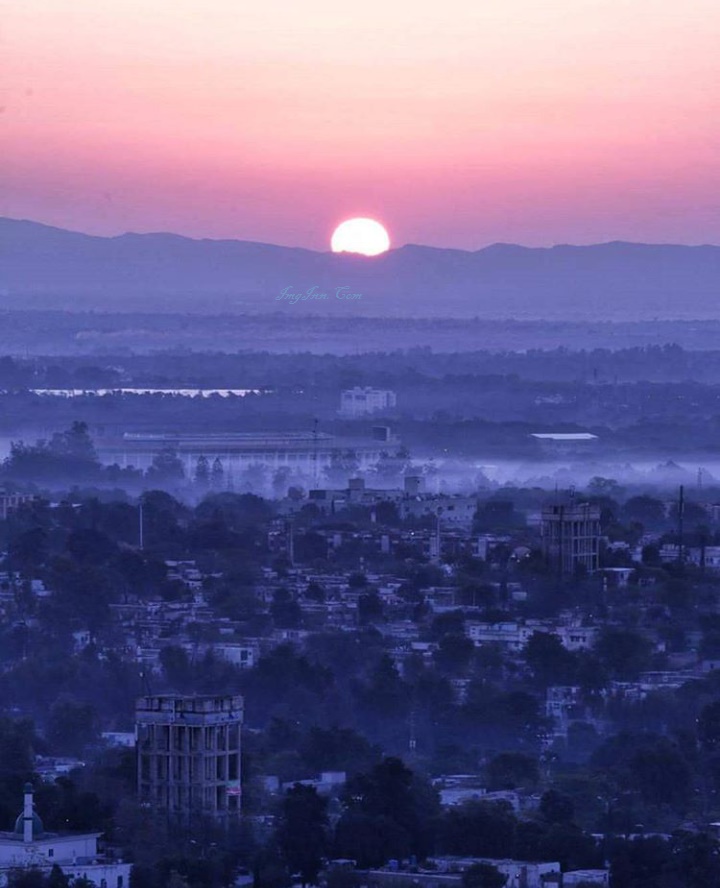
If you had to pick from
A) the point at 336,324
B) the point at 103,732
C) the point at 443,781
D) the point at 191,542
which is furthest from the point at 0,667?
the point at 336,324

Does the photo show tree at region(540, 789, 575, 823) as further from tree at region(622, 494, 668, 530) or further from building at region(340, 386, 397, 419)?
building at region(340, 386, 397, 419)

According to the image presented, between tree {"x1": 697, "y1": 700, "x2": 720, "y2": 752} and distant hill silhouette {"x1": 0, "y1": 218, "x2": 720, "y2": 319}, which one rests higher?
distant hill silhouette {"x1": 0, "y1": 218, "x2": 720, "y2": 319}

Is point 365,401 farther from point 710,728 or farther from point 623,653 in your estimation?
point 710,728

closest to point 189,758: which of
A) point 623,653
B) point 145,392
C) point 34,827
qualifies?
point 34,827

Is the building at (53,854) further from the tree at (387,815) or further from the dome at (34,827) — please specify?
the tree at (387,815)

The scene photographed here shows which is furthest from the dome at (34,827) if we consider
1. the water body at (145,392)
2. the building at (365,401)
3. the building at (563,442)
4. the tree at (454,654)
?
the building at (365,401)

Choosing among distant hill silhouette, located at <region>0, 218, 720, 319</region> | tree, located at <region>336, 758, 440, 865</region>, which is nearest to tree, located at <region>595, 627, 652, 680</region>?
tree, located at <region>336, 758, 440, 865</region>

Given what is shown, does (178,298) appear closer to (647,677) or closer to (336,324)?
(336,324)
